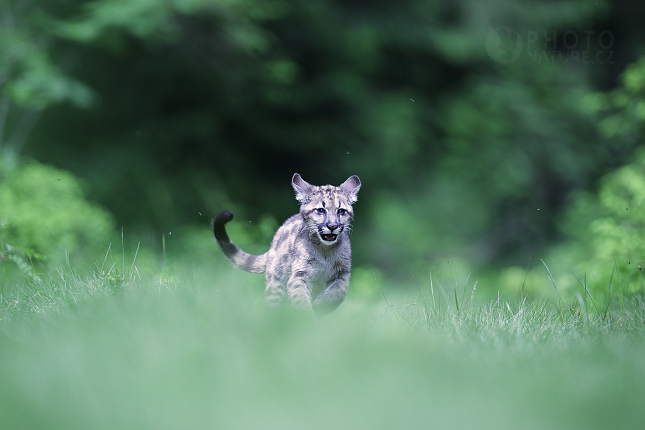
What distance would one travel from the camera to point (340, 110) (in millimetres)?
13469

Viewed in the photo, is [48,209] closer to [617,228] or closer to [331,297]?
[331,297]

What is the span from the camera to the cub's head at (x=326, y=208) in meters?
4.77

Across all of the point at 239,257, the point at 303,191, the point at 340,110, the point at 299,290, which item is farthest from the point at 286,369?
the point at 340,110

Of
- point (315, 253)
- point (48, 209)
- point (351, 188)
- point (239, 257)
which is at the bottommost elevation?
point (315, 253)

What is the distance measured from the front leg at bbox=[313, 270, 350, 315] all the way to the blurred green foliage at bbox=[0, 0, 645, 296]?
18.1 ft

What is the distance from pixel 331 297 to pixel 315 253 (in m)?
0.39

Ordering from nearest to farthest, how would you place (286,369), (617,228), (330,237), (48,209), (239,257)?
1. (286,369)
2. (330,237)
3. (239,257)
4. (617,228)
5. (48,209)

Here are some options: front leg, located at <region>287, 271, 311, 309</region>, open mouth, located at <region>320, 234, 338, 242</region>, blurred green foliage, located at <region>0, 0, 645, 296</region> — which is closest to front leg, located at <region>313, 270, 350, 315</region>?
front leg, located at <region>287, 271, 311, 309</region>

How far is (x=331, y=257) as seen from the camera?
5074 millimetres

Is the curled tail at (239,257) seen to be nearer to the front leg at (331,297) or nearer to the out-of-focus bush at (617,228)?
the front leg at (331,297)

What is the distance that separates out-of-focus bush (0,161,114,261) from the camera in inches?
333

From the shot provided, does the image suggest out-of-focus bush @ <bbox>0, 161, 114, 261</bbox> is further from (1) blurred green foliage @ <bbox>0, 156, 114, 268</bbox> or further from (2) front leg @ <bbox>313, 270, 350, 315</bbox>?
(2) front leg @ <bbox>313, 270, 350, 315</bbox>

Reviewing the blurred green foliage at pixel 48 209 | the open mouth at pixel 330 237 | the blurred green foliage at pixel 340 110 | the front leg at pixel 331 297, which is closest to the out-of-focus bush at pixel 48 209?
the blurred green foliage at pixel 48 209

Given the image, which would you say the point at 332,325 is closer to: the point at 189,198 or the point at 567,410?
the point at 567,410
